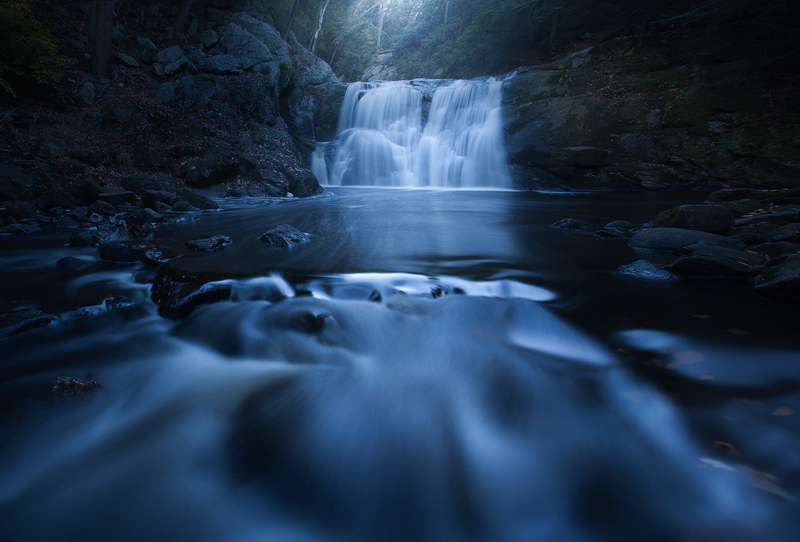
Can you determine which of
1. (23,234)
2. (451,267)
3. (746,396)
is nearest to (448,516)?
(746,396)

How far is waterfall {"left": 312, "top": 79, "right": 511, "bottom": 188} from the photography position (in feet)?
50.6

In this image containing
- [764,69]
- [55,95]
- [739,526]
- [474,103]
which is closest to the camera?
[739,526]

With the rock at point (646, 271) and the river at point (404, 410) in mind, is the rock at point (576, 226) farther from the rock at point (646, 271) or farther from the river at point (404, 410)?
the river at point (404, 410)

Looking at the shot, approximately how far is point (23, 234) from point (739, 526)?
8.91 m

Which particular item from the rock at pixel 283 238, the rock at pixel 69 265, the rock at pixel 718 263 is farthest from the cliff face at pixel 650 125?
the rock at pixel 69 265

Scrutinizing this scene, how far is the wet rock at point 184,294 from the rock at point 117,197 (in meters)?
5.30

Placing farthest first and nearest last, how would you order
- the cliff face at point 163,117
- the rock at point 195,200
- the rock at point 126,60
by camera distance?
the rock at point 126,60
the rock at point 195,200
the cliff face at point 163,117

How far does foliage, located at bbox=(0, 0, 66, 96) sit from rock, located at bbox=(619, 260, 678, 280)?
41.3ft

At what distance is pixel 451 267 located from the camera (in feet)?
14.1

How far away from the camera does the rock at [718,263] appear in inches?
142

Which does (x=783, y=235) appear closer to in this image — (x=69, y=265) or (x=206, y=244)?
(x=206, y=244)

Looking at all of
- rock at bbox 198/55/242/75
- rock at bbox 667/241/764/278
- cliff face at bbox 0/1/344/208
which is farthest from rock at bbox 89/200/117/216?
rock at bbox 198/55/242/75

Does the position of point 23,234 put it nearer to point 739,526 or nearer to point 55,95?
point 55,95

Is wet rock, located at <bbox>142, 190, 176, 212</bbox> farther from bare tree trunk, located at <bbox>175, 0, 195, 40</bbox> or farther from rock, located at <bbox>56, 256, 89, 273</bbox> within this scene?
bare tree trunk, located at <bbox>175, 0, 195, 40</bbox>
